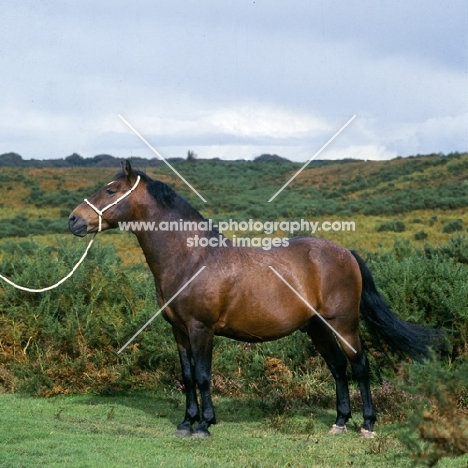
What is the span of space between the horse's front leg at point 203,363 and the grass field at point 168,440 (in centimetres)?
17

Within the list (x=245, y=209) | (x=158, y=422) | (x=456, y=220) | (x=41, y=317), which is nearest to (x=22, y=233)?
(x=245, y=209)

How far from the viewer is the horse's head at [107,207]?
7301 millimetres

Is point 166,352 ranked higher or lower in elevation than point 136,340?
lower

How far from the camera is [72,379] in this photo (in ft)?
31.7

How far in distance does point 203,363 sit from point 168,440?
2.68ft

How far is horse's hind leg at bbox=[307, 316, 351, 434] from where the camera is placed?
7.78m

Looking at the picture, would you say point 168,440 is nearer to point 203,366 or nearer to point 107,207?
point 203,366

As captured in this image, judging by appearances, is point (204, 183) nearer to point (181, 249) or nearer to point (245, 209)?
point (245, 209)

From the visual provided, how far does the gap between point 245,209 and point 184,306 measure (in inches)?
1773

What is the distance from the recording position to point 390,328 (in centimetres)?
798

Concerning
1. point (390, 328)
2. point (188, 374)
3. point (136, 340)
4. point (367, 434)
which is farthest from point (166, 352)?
point (367, 434)

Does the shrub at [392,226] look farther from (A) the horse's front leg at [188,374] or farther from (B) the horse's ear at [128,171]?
(B) the horse's ear at [128,171]

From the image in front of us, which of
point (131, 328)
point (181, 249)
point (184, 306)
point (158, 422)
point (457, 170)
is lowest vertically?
point (158, 422)

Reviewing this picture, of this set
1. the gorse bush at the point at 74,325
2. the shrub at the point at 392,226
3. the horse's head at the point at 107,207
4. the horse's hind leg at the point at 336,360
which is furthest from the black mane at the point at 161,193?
the shrub at the point at 392,226
